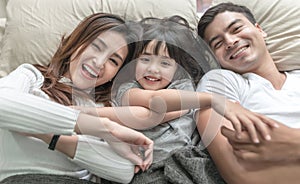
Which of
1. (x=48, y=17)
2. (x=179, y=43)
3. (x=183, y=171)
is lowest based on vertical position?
(x=183, y=171)

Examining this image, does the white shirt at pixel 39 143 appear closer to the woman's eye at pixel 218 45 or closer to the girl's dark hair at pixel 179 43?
the girl's dark hair at pixel 179 43

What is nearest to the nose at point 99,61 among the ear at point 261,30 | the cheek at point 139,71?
the cheek at point 139,71

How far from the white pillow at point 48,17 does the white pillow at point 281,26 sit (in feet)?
0.87

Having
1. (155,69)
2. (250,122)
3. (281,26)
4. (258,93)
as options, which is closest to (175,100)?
(155,69)

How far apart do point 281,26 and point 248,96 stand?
39cm

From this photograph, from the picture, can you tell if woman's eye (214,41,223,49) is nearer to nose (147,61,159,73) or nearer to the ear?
the ear

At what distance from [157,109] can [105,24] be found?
0.35 meters

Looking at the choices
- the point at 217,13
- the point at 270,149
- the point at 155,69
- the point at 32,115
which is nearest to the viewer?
the point at 32,115

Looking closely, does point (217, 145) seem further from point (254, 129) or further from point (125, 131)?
point (125, 131)

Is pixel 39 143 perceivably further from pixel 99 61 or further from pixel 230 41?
pixel 230 41

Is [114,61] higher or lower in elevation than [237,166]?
higher

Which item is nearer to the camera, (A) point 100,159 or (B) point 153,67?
(A) point 100,159

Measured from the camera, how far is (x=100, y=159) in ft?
3.43

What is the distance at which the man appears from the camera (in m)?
1.07
